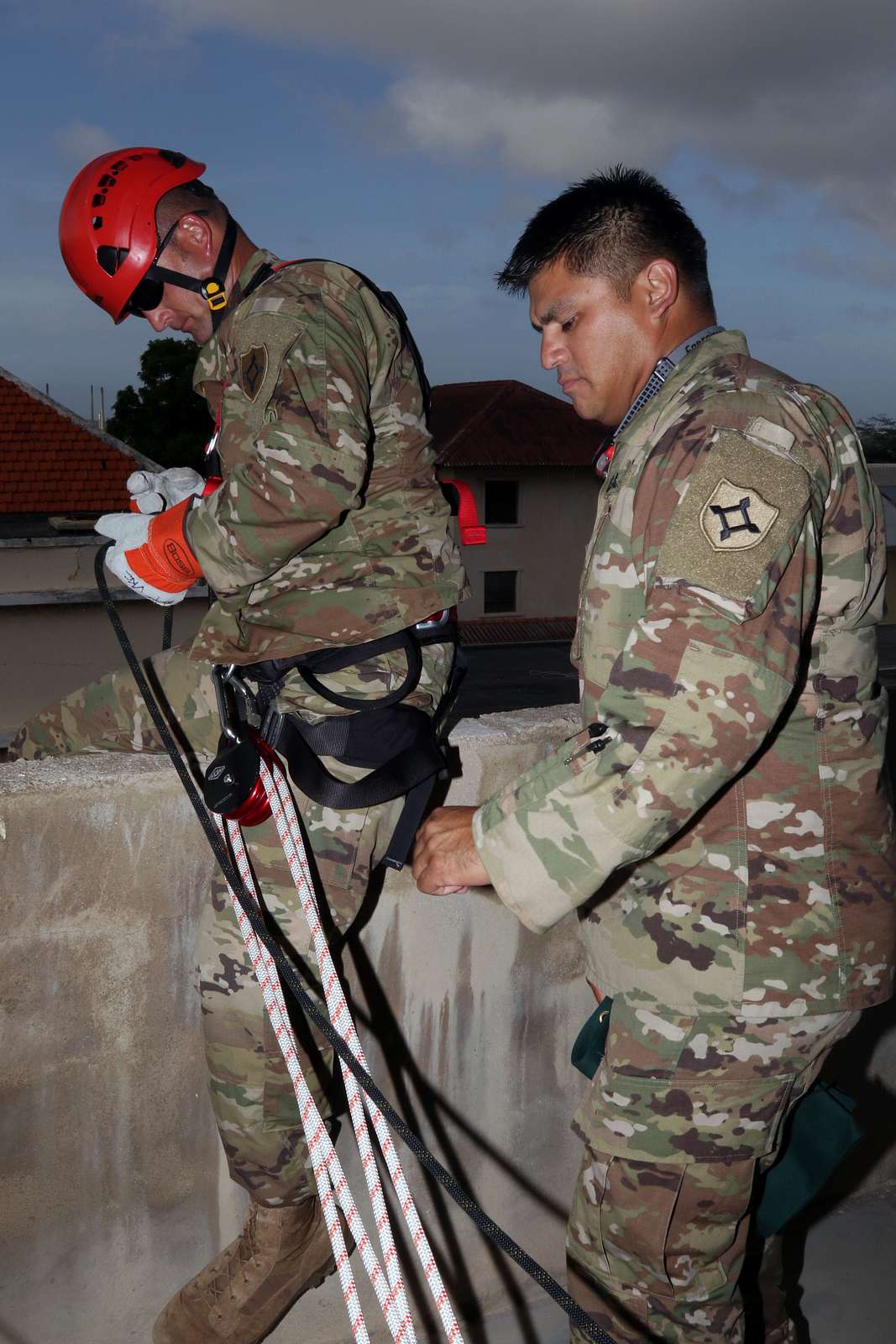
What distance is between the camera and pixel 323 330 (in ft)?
7.80

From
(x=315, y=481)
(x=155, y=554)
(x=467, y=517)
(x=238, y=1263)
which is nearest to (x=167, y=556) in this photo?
(x=155, y=554)

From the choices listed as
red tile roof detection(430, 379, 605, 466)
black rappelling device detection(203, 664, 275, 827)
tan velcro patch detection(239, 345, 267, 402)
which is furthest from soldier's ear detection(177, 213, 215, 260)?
red tile roof detection(430, 379, 605, 466)

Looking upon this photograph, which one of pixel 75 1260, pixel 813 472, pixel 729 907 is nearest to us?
pixel 813 472

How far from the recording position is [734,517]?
1.63 m

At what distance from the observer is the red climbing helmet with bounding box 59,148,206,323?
8.89ft

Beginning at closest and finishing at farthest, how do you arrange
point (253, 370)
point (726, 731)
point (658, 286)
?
point (726, 731), point (658, 286), point (253, 370)

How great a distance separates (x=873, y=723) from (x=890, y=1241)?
7.05 ft

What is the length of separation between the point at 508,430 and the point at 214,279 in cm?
3872

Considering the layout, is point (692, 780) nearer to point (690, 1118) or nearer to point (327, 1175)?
point (690, 1118)

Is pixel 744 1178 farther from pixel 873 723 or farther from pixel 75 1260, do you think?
pixel 75 1260

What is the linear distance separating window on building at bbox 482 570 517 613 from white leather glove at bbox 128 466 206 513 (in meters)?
38.3

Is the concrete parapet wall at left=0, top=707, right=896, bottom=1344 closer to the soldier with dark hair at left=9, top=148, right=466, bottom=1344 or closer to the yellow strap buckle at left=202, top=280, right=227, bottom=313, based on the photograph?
the soldier with dark hair at left=9, top=148, right=466, bottom=1344

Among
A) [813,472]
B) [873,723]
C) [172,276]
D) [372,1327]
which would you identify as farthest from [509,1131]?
[172,276]

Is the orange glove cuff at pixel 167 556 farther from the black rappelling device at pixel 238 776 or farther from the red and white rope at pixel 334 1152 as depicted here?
the red and white rope at pixel 334 1152
